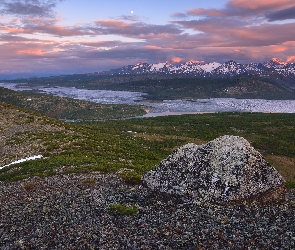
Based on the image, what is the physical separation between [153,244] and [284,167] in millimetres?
49367

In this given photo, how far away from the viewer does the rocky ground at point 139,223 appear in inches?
576

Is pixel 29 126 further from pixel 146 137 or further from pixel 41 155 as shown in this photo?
pixel 146 137

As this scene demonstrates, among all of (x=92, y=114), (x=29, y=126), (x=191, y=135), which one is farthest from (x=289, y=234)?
(x=92, y=114)

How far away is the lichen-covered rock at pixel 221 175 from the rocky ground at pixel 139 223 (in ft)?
2.44

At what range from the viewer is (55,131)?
56.0 meters

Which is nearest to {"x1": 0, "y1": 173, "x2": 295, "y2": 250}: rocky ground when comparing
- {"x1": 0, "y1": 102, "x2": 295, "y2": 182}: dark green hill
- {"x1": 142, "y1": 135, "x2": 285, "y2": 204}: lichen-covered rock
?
{"x1": 142, "y1": 135, "x2": 285, "y2": 204}: lichen-covered rock

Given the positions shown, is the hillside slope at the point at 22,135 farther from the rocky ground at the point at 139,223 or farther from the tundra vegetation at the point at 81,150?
the rocky ground at the point at 139,223

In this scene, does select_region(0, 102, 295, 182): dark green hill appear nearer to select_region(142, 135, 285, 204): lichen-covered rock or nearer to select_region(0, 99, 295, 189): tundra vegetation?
select_region(0, 99, 295, 189): tundra vegetation

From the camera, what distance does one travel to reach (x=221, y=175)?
18.4 m

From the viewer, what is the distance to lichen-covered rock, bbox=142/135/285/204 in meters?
17.9

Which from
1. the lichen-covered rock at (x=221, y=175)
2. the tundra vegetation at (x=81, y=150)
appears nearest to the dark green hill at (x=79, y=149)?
the tundra vegetation at (x=81, y=150)

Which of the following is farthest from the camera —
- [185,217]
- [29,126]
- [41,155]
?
[29,126]

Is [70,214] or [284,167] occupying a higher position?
[70,214]

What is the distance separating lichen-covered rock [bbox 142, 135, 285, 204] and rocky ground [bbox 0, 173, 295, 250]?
743mm
